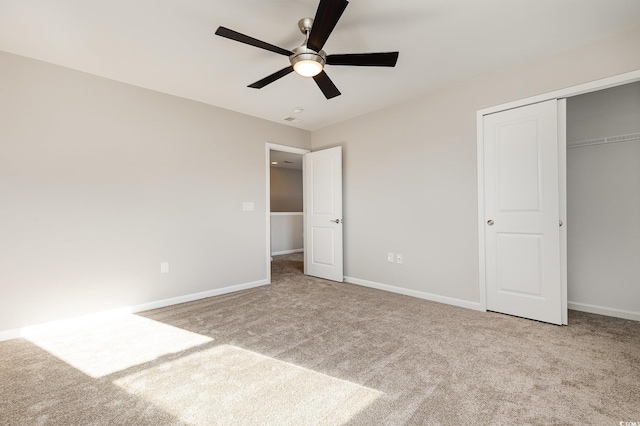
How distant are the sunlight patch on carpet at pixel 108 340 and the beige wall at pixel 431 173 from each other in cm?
247

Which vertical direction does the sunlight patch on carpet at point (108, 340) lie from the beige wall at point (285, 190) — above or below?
below

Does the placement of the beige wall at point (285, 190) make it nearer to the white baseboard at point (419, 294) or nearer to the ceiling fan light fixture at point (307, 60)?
the white baseboard at point (419, 294)

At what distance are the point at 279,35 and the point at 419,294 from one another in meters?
3.13

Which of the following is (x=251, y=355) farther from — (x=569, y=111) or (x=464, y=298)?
(x=569, y=111)

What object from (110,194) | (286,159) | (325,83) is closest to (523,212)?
(325,83)

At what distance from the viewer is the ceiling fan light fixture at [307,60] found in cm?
211

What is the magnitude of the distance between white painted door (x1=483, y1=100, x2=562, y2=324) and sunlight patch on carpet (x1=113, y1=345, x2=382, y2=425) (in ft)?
6.69

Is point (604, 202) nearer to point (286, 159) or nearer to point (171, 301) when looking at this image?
point (171, 301)

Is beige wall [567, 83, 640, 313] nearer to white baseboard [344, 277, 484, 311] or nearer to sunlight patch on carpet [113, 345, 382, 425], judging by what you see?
white baseboard [344, 277, 484, 311]

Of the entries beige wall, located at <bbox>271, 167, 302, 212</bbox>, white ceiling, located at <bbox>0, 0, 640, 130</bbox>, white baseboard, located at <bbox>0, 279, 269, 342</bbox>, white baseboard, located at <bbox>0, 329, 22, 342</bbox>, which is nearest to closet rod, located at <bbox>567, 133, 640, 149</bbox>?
white ceiling, located at <bbox>0, 0, 640, 130</bbox>

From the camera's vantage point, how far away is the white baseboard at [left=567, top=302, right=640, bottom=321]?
2.76 metres

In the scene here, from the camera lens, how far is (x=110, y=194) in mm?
3023

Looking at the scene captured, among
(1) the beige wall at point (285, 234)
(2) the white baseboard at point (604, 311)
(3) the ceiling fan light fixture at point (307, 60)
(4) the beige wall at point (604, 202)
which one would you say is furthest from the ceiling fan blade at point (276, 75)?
(1) the beige wall at point (285, 234)

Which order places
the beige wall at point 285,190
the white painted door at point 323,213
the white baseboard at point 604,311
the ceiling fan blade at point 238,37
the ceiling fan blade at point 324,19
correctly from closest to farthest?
A: 1. the ceiling fan blade at point 324,19
2. the ceiling fan blade at point 238,37
3. the white baseboard at point 604,311
4. the white painted door at point 323,213
5. the beige wall at point 285,190
